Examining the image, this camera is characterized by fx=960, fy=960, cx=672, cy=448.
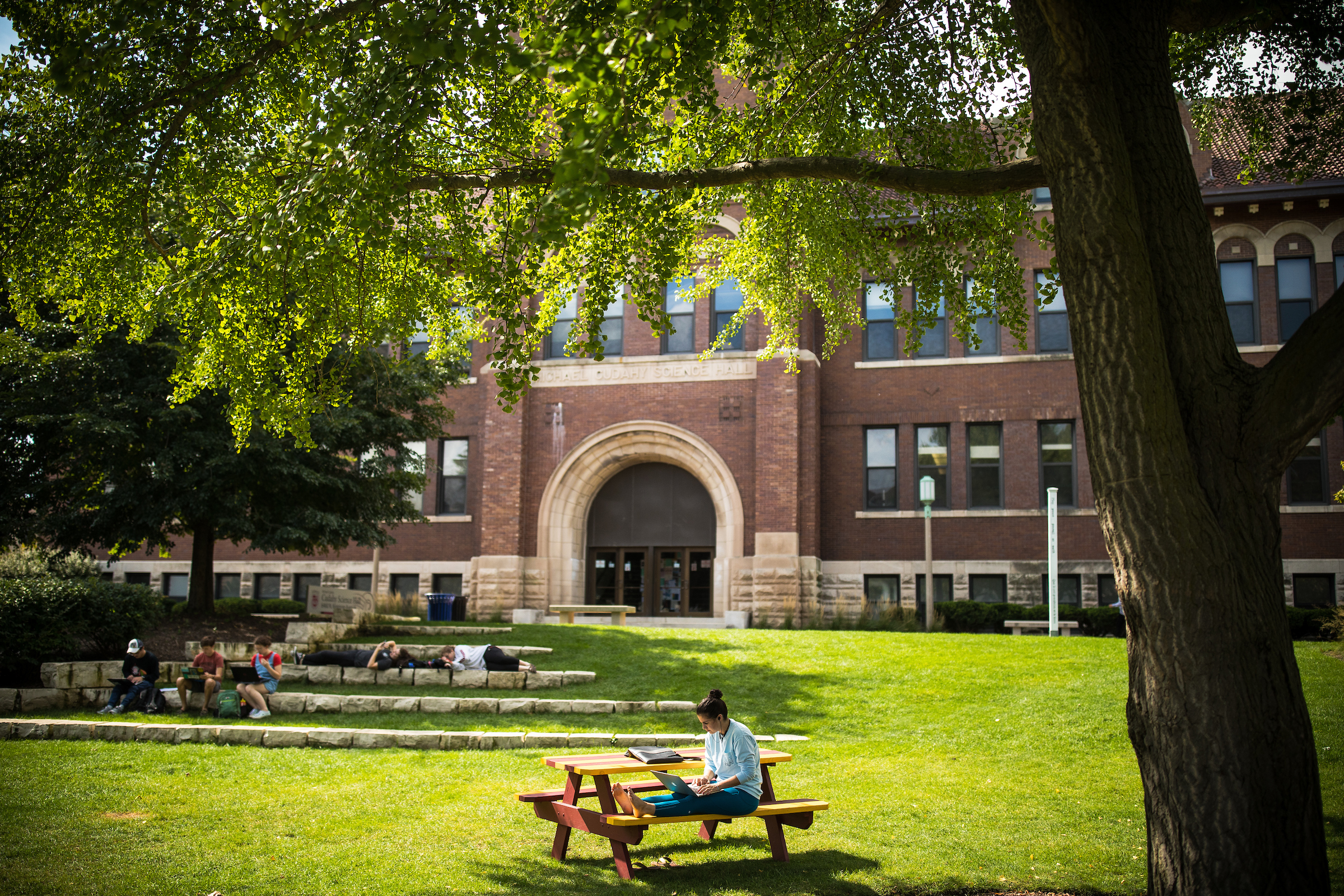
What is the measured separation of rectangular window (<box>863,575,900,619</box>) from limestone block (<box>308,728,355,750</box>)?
1505 cm

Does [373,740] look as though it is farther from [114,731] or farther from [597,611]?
[597,611]

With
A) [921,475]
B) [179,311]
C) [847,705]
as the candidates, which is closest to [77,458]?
[179,311]

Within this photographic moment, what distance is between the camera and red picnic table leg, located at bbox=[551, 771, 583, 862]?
661 centimetres

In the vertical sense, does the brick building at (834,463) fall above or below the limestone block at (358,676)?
above

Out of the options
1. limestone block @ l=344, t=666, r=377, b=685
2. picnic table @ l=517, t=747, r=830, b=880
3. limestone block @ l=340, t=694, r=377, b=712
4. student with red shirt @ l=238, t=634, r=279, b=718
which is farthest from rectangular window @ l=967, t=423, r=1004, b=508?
picnic table @ l=517, t=747, r=830, b=880

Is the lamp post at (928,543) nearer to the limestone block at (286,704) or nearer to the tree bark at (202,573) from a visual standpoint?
the limestone block at (286,704)

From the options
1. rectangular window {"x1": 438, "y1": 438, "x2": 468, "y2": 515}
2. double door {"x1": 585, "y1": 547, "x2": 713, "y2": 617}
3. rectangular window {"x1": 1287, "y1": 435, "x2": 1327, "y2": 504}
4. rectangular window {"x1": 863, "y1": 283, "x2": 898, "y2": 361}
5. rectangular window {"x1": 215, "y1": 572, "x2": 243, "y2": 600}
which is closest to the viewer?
rectangular window {"x1": 1287, "y1": 435, "x2": 1327, "y2": 504}

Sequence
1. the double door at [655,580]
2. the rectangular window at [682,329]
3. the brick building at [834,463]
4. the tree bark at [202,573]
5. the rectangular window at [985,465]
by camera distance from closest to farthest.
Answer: the tree bark at [202,573] → the brick building at [834,463] → the rectangular window at [985,465] → the rectangular window at [682,329] → the double door at [655,580]

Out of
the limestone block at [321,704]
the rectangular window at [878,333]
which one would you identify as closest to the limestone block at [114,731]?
the limestone block at [321,704]

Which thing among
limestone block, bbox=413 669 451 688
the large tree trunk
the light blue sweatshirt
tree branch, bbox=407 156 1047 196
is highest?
tree branch, bbox=407 156 1047 196

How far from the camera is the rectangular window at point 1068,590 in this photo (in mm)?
22620

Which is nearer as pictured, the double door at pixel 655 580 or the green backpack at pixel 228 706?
the green backpack at pixel 228 706

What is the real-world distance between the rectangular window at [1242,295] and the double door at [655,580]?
1401 centimetres

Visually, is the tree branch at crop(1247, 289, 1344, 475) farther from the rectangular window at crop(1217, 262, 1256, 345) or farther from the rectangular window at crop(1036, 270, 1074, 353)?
the rectangular window at crop(1217, 262, 1256, 345)
